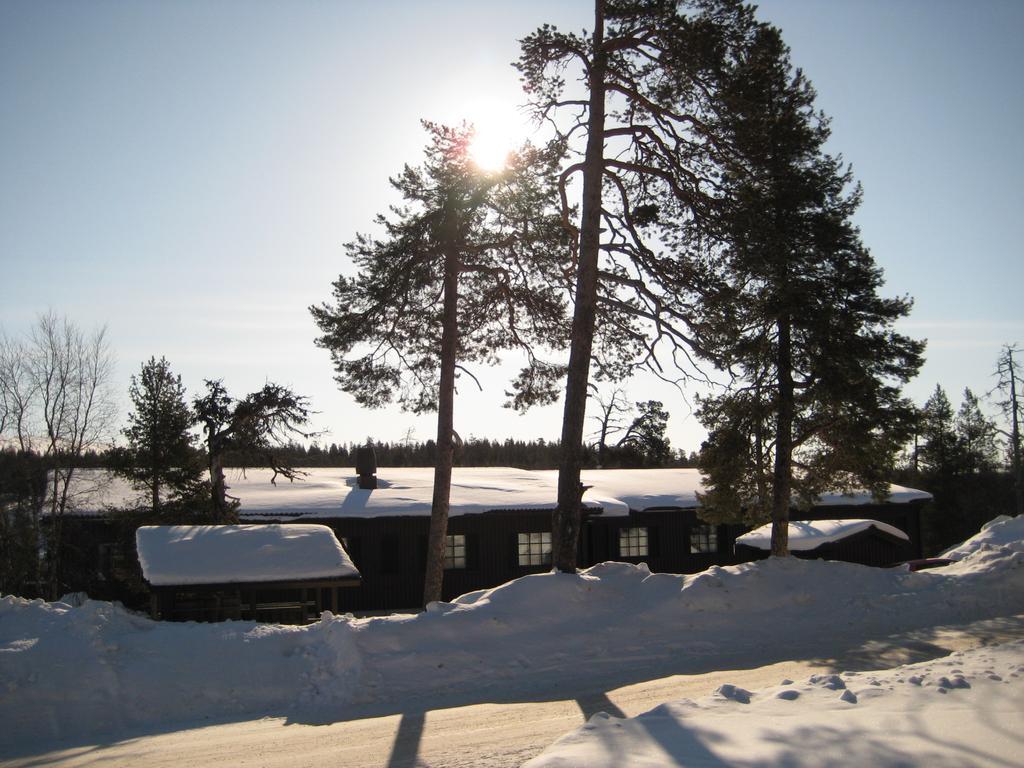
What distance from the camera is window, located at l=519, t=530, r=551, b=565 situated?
1064 inches

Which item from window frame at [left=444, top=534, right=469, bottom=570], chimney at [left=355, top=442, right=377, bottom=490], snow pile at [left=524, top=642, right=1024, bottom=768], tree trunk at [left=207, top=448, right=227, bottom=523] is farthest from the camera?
chimney at [left=355, top=442, right=377, bottom=490]

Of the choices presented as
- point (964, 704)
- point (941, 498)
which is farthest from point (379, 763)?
point (941, 498)

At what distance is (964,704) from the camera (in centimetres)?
672

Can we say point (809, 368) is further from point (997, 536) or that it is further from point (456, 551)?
point (456, 551)

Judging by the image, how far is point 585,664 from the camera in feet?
36.5

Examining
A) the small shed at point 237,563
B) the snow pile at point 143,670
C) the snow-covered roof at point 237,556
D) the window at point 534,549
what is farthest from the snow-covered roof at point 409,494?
the snow pile at point 143,670

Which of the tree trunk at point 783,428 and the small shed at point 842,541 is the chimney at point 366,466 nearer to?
the small shed at point 842,541

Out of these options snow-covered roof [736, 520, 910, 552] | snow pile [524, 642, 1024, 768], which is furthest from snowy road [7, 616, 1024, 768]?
snow-covered roof [736, 520, 910, 552]

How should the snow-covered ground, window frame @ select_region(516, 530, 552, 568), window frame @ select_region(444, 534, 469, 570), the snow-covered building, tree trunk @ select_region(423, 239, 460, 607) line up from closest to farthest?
1. the snow-covered ground
2. tree trunk @ select_region(423, 239, 460, 607)
3. the snow-covered building
4. window frame @ select_region(444, 534, 469, 570)
5. window frame @ select_region(516, 530, 552, 568)

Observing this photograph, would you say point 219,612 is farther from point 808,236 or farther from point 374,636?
point 808,236

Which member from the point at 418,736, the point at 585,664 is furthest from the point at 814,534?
the point at 418,736

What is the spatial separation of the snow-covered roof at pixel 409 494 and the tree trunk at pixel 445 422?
19.6 ft

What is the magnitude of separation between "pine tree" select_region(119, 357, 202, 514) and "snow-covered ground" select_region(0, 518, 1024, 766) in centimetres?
1159

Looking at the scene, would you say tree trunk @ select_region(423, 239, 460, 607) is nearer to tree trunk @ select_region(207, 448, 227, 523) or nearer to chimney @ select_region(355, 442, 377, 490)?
tree trunk @ select_region(207, 448, 227, 523)
